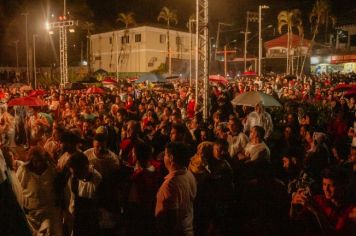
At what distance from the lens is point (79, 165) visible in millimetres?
4340

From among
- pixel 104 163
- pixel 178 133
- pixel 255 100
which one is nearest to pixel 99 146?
pixel 104 163

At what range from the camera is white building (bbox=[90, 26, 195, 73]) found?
53.3 metres

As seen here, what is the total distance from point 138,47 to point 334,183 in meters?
51.7

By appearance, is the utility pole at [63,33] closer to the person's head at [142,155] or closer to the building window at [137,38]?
the person's head at [142,155]

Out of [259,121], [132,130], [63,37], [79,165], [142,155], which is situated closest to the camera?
[142,155]

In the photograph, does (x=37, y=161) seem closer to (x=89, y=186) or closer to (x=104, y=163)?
(x=89, y=186)

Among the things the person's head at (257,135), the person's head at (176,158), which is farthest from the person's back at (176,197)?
the person's head at (257,135)

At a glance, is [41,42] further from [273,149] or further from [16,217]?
[16,217]

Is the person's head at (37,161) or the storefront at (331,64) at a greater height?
the storefront at (331,64)

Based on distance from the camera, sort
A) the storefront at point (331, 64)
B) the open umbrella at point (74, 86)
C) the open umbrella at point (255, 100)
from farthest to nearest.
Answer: the storefront at point (331, 64), the open umbrella at point (74, 86), the open umbrella at point (255, 100)

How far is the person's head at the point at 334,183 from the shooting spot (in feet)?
11.3

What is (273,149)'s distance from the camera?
26.3 ft

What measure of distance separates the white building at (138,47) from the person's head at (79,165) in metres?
47.1

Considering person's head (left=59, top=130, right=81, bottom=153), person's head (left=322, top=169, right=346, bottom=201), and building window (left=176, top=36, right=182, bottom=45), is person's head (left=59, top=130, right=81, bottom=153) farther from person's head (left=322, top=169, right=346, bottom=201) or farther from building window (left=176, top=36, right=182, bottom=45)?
building window (left=176, top=36, right=182, bottom=45)
